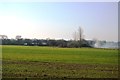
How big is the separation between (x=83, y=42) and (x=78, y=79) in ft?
290

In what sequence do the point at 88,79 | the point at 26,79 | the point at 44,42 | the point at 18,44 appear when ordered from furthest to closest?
the point at 44,42
the point at 18,44
the point at 88,79
the point at 26,79

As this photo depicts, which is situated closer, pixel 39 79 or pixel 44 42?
pixel 39 79

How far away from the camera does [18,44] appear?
90.6m

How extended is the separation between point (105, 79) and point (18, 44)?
260ft

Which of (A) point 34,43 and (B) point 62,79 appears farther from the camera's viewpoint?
(A) point 34,43

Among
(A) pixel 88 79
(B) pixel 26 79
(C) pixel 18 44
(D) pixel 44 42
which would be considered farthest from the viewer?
(D) pixel 44 42

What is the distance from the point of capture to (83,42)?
10069 cm

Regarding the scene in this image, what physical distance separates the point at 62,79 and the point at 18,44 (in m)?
79.4

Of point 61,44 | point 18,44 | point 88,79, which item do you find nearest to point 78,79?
point 88,79

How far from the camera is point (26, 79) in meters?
12.0

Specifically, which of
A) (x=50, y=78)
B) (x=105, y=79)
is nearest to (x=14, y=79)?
(x=50, y=78)

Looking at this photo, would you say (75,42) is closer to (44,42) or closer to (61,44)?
(61,44)

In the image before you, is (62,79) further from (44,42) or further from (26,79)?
(44,42)

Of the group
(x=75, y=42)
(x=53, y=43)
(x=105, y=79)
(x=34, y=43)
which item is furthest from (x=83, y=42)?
(x=105, y=79)
